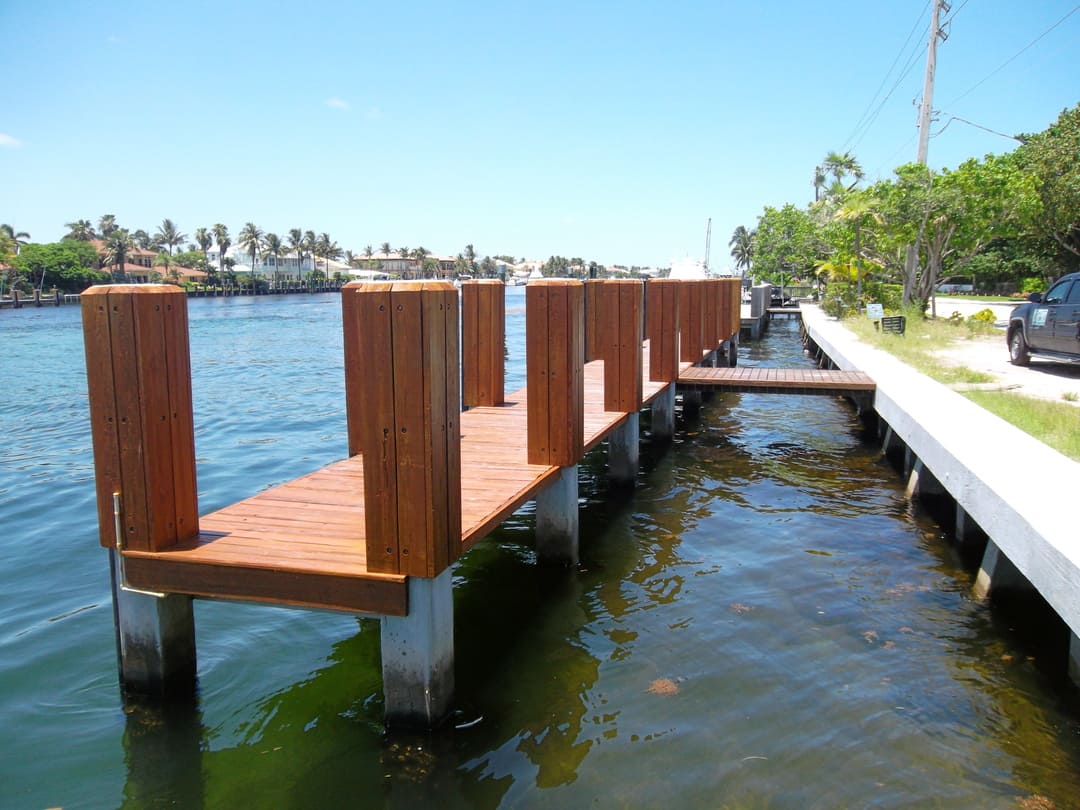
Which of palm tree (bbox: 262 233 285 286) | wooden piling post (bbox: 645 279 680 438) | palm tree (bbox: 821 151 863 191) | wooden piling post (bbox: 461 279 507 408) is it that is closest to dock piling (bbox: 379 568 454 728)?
wooden piling post (bbox: 461 279 507 408)

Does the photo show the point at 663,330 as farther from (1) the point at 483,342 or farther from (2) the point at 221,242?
(2) the point at 221,242

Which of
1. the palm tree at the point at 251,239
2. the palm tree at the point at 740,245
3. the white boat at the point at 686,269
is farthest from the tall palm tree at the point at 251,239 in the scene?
the white boat at the point at 686,269

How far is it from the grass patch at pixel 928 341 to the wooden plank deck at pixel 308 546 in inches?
374

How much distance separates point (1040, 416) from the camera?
371 inches

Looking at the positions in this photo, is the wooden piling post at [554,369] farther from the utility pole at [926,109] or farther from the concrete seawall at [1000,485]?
the utility pole at [926,109]

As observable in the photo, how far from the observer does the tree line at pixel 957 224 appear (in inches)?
1007

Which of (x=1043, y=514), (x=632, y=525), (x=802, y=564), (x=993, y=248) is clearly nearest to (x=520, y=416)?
(x=632, y=525)

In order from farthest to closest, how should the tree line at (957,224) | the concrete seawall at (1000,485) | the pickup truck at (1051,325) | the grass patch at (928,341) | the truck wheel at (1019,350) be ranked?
1. the tree line at (957,224)
2. the truck wheel at (1019,350)
3. the pickup truck at (1051,325)
4. the grass patch at (928,341)
5. the concrete seawall at (1000,485)

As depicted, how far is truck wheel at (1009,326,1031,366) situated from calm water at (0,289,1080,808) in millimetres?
7434

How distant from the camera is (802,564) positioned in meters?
7.79

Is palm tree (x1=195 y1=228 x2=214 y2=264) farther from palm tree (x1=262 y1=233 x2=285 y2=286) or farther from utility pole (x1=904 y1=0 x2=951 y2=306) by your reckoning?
utility pole (x1=904 y1=0 x2=951 y2=306)

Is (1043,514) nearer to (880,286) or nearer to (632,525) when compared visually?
(632,525)

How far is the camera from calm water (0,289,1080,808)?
14.8 feet

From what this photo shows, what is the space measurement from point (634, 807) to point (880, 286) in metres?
35.6
